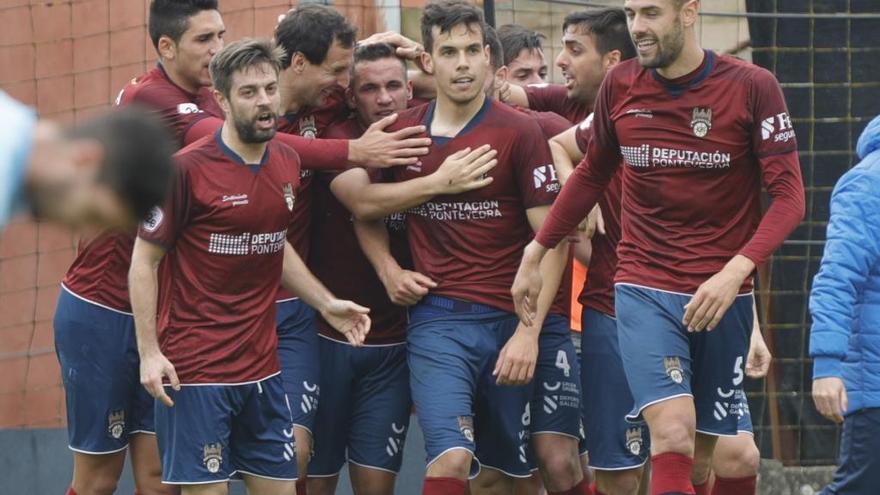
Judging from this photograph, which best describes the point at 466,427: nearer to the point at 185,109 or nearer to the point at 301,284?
the point at 301,284

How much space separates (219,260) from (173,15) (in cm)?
141

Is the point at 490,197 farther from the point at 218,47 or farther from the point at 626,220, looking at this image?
the point at 218,47

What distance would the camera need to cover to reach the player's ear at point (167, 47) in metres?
7.43

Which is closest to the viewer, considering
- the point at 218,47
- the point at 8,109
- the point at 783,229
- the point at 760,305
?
the point at 8,109

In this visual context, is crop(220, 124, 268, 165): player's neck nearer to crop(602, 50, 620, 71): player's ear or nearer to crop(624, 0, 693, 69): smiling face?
crop(624, 0, 693, 69): smiling face

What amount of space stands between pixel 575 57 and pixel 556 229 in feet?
4.48

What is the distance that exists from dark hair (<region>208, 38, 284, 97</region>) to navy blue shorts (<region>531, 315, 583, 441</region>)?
172 cm

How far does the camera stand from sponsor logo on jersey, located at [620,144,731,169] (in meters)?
6.48

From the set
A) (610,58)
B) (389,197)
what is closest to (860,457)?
(389,197)

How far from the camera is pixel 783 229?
20.8 feet

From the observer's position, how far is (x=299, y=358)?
7.46 metres

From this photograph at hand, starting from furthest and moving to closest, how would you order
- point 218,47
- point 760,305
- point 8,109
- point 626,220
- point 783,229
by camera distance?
point 760,305 < point 218,47 < point 626,220 < point 783,229 < point 8,109

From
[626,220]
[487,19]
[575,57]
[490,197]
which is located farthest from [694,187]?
[487,19]

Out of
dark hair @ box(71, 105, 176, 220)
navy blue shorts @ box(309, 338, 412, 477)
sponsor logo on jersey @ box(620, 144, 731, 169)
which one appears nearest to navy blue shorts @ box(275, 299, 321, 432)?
navy blue shorts @ box(309, 338, 412, 477)
